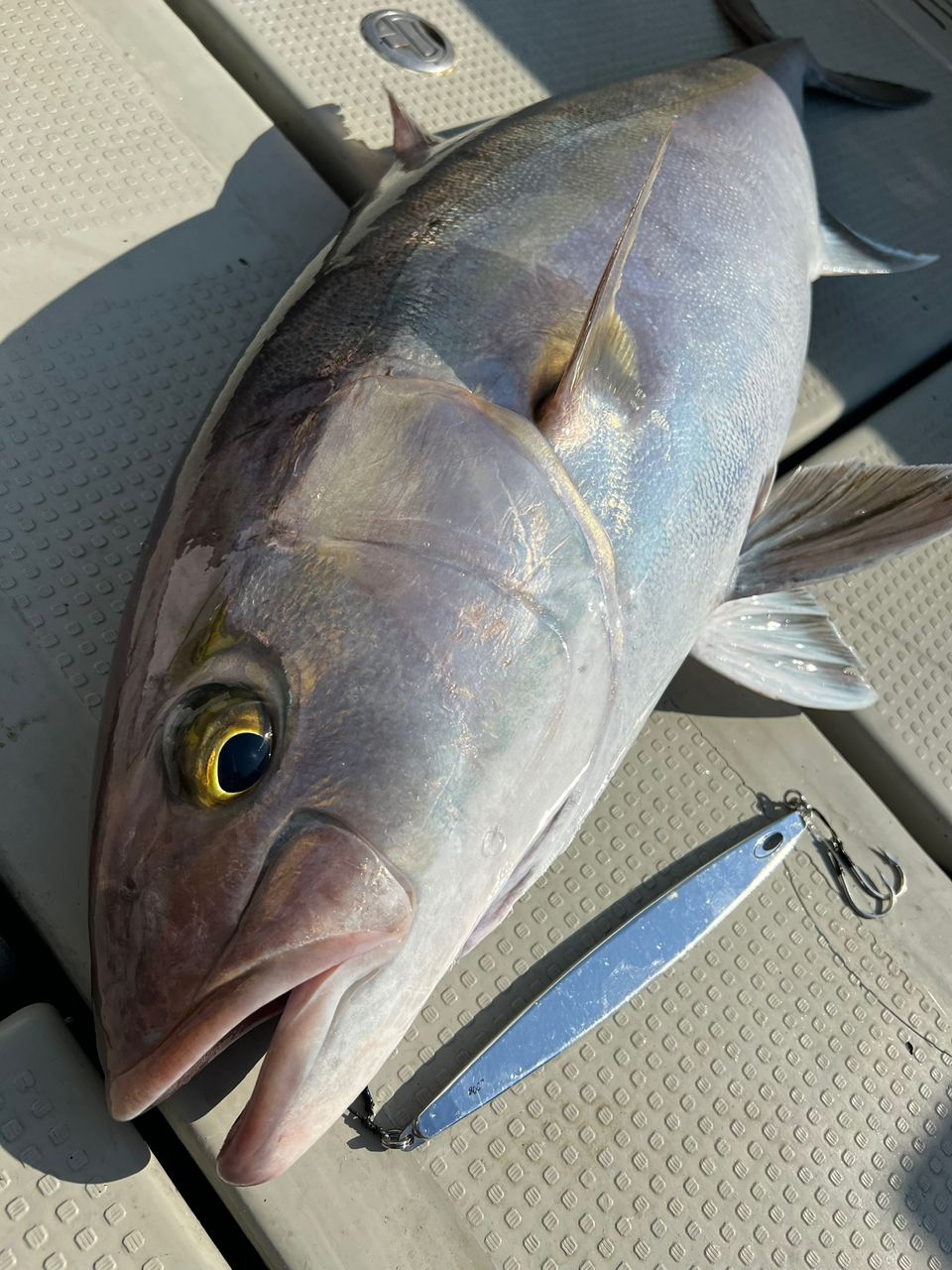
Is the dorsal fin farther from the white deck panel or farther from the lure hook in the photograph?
the lure hook

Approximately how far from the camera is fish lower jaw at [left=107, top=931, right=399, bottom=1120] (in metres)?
0.87

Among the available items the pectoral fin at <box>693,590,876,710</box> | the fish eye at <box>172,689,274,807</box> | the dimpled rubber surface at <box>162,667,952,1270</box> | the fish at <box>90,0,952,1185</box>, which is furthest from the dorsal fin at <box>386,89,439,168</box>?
the fish eye at <box>172,689,274,807</box>

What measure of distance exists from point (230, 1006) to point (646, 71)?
2.59 metres

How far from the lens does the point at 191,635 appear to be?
1.02 meters

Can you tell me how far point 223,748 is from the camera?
947 millimetres

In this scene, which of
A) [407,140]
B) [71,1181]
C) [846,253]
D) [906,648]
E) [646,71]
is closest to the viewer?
[71,1181]

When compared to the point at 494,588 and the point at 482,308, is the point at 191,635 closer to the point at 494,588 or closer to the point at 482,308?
the point at 494,588

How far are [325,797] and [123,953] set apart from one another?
25cm

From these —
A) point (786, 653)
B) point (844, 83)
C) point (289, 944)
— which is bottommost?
point (786, 653)

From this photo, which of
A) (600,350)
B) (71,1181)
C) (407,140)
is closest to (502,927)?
(71,1181)

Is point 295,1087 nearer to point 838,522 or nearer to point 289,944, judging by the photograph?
point 289,944

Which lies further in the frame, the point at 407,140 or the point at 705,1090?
the point at 407,140

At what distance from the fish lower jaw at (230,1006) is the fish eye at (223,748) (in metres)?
0.17

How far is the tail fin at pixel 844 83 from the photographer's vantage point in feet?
8.59
